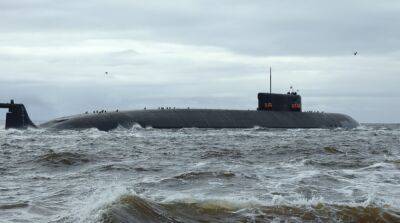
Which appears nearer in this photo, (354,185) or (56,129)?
(354,185)

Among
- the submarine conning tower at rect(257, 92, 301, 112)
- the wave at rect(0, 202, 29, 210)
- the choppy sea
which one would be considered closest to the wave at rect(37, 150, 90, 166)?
the choppy sea

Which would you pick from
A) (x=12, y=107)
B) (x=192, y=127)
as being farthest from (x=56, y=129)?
(x=192, y=127)

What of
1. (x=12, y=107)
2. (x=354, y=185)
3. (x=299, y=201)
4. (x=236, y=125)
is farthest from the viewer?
(x=236, y=125)

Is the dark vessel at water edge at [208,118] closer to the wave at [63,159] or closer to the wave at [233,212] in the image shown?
the wave at [63,159]

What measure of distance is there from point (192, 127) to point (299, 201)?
44.1 metres

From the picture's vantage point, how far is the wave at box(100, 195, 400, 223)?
10453 millimetres

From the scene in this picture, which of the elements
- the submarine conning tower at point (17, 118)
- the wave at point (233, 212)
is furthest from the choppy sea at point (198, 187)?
the submarine conning tower at point (17, 118)

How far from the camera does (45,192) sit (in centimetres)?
1368

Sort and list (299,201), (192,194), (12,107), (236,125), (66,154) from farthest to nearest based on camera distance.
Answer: (236,125), (12,107), (66,154), (192,194), (299,201)

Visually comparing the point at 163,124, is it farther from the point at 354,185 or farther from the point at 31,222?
the point at 31,222

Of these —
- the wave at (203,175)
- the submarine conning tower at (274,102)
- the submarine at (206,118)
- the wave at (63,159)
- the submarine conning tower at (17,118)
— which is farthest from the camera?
the submarine conning tower at (274,102)

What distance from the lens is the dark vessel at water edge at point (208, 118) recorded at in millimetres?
48688

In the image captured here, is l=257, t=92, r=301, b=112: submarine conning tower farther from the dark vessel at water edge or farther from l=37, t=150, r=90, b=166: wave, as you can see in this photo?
l=37, t=150, r=90, b=166: wave

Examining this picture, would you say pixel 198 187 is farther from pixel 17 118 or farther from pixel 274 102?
pixel 274 102
